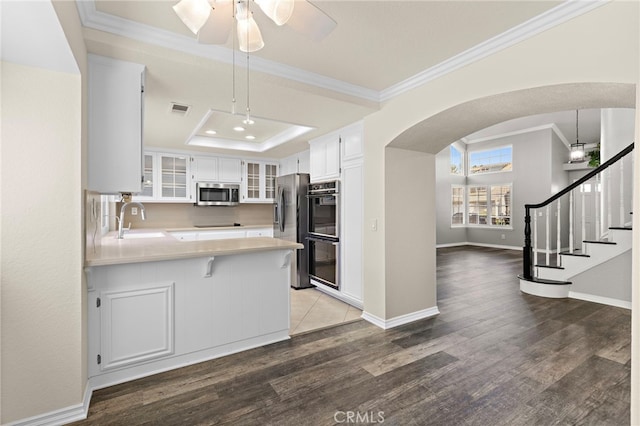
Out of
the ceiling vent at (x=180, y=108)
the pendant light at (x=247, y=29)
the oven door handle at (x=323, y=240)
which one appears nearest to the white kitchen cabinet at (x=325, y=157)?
the oven door handle at (x=323, y=240)

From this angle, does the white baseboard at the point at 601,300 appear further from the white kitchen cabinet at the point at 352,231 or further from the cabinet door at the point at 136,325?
the cabinet door at the point at 136,325

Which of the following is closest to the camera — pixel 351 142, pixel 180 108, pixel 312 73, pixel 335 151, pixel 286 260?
pixel 312 73

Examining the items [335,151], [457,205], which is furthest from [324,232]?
[457,205]

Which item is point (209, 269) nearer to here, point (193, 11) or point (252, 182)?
point (193, 11)

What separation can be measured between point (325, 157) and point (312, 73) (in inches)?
62.1

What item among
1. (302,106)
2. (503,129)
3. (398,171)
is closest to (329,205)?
(398,171)

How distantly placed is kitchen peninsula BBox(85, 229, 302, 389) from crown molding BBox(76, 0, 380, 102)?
1457 millimetres

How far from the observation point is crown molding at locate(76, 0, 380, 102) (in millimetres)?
1852

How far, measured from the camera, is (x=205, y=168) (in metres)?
5.50

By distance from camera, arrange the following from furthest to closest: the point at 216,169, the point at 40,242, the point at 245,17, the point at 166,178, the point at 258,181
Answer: the point at 258,181
the point at 216,169
the point at 166,178
the point at 40,242
the point at 245,17

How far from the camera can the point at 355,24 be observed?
1998 mm

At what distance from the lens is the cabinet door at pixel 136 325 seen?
2082 millimetres

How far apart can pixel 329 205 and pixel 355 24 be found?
2.44m

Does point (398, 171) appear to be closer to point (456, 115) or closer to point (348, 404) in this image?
point (456, 115)
